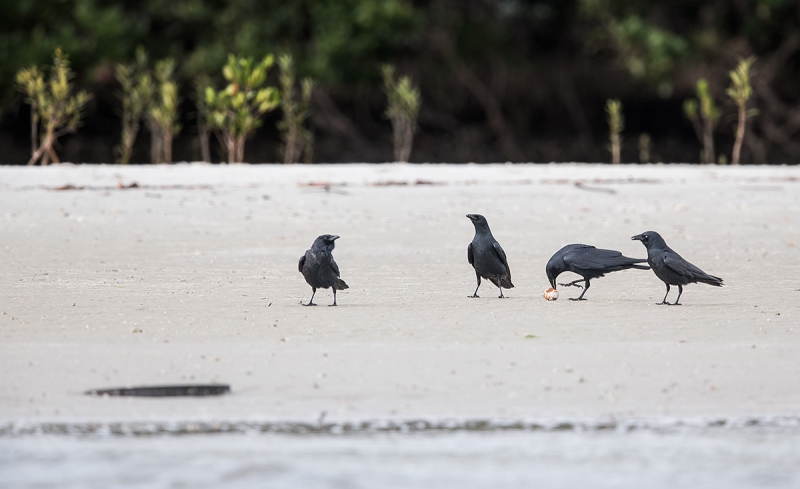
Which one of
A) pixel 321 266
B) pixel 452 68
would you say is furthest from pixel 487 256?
pixel 452 68

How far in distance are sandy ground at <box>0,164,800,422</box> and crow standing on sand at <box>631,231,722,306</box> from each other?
168 millimetres

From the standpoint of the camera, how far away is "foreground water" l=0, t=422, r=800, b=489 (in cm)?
365

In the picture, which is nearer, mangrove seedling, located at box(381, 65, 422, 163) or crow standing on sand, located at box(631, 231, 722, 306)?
crow standing on sand, located at box(631, 231, 722, 306)

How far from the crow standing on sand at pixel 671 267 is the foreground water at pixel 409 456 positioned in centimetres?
226

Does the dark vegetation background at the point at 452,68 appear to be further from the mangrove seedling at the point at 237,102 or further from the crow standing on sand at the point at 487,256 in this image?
the crow standing on sand at the point at 487,256

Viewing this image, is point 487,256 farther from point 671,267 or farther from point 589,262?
point 671,267

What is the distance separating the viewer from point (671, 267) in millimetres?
6352

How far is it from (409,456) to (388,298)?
2.88 metres

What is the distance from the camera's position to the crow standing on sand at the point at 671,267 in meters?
6.35

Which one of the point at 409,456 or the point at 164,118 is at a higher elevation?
the point at 164,118

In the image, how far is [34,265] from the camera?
780cm

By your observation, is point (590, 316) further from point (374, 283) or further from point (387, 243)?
point (387, 243)

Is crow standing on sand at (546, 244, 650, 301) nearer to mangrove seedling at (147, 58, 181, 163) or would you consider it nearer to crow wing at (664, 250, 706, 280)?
crow wing at (664, 250, 706, 280)

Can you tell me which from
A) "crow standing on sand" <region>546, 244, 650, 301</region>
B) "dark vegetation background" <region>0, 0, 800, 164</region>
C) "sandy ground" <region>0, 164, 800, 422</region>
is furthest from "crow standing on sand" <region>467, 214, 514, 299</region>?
"dark vegetation background" <region>0, 0, 800, 164</region>
